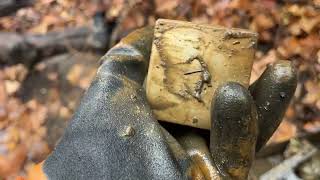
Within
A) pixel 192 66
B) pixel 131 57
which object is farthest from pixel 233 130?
pixel 131 57

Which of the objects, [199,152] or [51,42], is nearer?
[199,152]

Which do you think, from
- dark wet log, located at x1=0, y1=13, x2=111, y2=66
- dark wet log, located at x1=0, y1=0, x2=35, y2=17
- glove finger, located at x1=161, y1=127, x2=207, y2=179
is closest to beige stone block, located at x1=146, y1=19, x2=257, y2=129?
glove finger, located at x1=161, y1=127, x2=207, y2=179

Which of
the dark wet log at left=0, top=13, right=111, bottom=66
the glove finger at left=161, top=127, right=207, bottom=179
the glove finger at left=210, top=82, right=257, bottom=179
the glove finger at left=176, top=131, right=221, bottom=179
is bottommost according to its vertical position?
the dark wet log at left=0, top=13, right=111, bottom=66

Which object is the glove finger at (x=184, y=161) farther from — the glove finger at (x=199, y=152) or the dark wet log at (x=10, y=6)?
the dark wet log at (x=10, y=6)

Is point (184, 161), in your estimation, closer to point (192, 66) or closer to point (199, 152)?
point (199, 152)

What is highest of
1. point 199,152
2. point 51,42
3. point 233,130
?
point 233,130

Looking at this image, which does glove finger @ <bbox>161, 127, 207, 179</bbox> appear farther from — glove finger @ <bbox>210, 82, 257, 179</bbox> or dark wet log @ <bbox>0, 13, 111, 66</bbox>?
dark wet log @ <bbox>0, 13, 111, 66</bbox>
